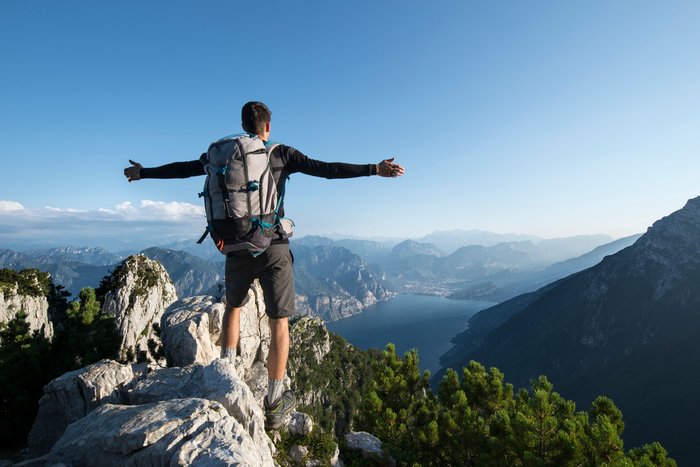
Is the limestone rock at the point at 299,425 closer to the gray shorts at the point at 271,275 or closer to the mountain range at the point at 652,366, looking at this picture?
the gray shorts at the point at 271,275

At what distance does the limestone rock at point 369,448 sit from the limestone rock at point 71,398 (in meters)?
7.60

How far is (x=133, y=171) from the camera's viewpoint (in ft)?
22.4

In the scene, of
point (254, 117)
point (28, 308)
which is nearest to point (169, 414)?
point (254, 117)

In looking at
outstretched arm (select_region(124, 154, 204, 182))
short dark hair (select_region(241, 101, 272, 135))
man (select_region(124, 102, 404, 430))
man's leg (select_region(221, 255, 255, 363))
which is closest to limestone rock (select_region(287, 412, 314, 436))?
man (select_region(124, 102, 404, 430))

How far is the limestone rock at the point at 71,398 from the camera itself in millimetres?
8414

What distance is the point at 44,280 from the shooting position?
2467cm

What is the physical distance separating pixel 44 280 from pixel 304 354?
9733cm

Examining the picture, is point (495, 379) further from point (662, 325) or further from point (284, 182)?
point (662, 325)

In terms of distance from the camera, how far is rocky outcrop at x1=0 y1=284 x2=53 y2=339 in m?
20.0

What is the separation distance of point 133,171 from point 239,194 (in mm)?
3198

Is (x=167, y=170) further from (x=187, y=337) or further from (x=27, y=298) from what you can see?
(x=27, y=298)

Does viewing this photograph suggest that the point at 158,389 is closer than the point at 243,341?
Yes

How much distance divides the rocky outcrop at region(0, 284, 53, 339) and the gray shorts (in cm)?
2088

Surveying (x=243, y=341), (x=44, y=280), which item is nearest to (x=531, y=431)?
(x=243, y=341)
